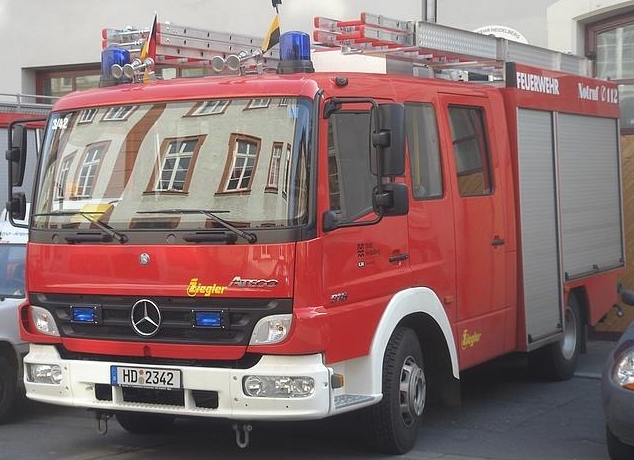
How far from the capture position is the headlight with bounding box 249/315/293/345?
6.27 meters

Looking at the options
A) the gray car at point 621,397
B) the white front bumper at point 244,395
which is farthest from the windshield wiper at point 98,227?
the gray car at point 621,397

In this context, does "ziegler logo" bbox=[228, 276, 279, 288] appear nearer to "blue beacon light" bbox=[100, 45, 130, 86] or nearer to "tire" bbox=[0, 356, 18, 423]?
"blue beacon light" bbox=[100, 45, 130, 86]

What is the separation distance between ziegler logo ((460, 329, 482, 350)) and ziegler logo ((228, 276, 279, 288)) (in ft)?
7.09

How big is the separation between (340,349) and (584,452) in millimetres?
2186

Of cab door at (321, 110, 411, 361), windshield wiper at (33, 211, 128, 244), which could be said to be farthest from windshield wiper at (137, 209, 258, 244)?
cab door at (321, 110, 411, 361)

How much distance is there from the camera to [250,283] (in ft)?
20.7

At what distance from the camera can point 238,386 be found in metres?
6.31

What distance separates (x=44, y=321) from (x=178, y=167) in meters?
1.39

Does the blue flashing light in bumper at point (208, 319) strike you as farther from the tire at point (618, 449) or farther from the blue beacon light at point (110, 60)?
the tire at point (618, 449)

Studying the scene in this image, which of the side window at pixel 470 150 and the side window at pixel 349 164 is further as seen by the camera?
the side window at pixel 470 150

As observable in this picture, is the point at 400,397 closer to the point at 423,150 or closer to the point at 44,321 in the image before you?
the point at 423,150

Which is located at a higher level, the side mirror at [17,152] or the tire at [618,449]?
the side mirror at [17,152]

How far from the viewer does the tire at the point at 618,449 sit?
6.87 metres

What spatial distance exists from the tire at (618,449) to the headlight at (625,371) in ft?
1.52
